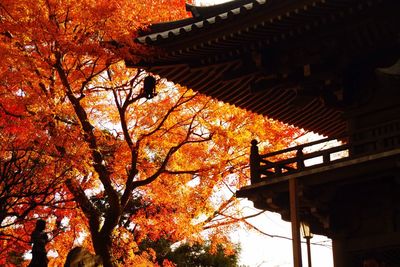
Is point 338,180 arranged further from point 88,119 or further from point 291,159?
point 88,119

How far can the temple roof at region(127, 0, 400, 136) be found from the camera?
9695mm

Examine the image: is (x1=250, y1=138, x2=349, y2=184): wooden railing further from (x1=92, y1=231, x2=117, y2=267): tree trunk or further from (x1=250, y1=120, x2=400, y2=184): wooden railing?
(x1=92, y1=231, x2=117, y2=267): tree trunk

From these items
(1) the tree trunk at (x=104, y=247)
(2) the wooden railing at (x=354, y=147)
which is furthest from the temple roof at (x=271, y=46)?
(1) the tree trunk at (x=104, y=247)

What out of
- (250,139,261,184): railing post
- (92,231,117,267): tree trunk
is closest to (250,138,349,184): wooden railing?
(250,139,261,184): railing post

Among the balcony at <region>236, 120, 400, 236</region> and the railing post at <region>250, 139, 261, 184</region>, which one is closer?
the balcony at <region>236, 120, 400, 236</region>

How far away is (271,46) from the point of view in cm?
1078

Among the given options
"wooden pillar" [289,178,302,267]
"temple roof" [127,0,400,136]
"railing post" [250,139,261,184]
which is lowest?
"wooden pillar" [289,178,302,267]

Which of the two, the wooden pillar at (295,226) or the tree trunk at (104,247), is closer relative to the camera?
the wooden pillar at (295,226)

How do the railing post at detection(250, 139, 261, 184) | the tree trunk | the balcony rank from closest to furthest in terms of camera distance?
the balcony
the railing post at detection(250, 139, 261, 184)
the tree trunk

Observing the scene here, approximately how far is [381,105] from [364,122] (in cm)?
43

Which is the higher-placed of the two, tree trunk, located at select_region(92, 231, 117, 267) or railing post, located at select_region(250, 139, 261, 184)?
railing post, located at select_region(250, 139, 261, 184)

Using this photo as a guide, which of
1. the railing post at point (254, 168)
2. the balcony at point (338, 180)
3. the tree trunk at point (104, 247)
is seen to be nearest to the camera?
the balcony at point (338, 180)

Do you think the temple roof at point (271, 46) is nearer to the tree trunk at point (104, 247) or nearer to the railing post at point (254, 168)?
the railing post at point (254, 168)

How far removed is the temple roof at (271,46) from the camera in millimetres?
9695
